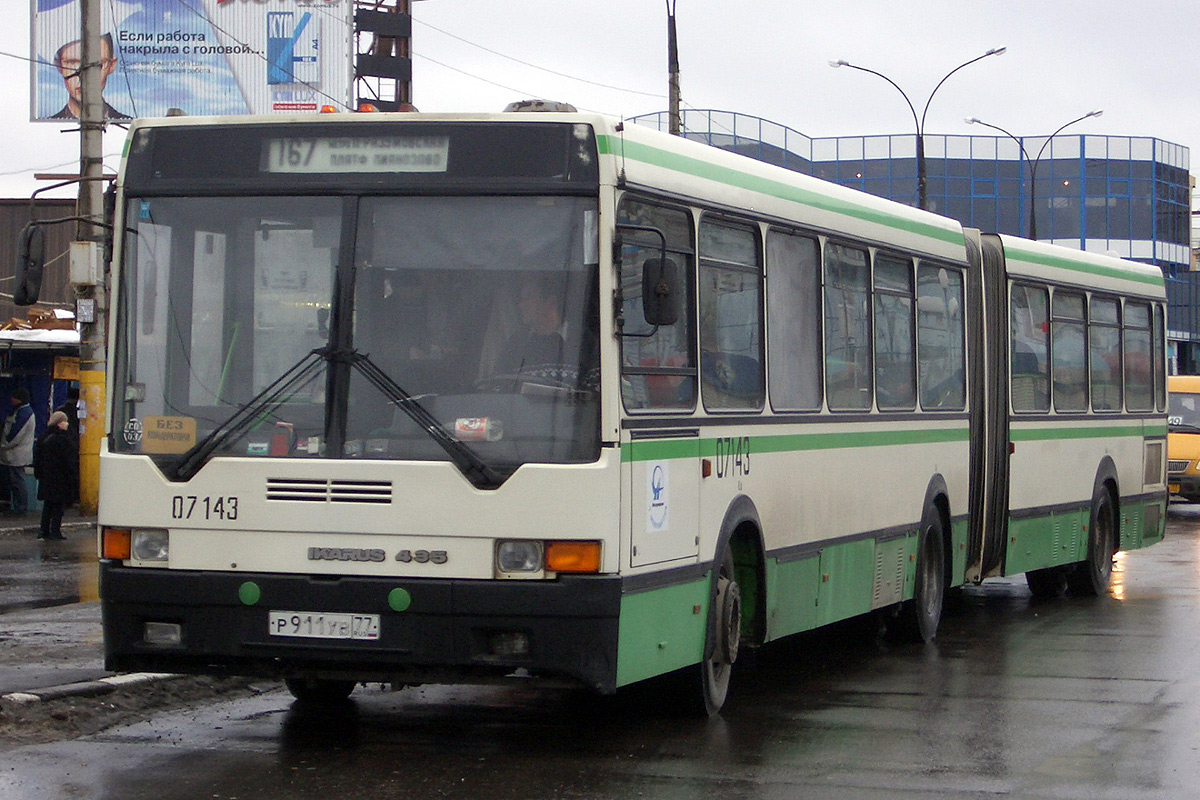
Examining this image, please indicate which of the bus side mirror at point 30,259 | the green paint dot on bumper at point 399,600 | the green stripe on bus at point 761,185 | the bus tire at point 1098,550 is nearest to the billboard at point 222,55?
the bus tire at point 1098,550

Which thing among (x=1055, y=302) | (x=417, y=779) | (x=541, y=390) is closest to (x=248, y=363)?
(x=541, y=390)

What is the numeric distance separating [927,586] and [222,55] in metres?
36.2

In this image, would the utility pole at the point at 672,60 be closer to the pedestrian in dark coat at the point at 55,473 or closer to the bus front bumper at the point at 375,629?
the pedestrian in dark coat at the point at 55,473

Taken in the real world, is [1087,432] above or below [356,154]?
A: below

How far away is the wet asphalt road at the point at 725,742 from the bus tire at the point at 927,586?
0.57 meters

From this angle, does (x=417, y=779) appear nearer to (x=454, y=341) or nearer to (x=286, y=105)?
(x=454, y=341)

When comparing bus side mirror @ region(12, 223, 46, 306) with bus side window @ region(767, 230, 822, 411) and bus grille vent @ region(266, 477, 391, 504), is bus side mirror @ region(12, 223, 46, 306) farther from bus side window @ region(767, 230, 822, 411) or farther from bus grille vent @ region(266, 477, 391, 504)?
bus side window @ region(767, 230, 822, 411)

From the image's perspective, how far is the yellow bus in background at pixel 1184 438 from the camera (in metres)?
30.2

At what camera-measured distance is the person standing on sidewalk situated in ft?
83.4

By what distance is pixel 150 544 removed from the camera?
857 cm

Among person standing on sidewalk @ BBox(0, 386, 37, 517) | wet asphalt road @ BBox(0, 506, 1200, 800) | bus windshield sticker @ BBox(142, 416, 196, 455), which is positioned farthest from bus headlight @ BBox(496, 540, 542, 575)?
person standing on sidewalk @ BBox(0, 386, 37, 517)

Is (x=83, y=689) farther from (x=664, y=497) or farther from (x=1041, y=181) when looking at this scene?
(x=1041, y=181)

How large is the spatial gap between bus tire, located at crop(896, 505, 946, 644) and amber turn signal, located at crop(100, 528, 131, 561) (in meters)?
6.24

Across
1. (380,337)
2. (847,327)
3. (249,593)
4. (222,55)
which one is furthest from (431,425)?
(222,55)
